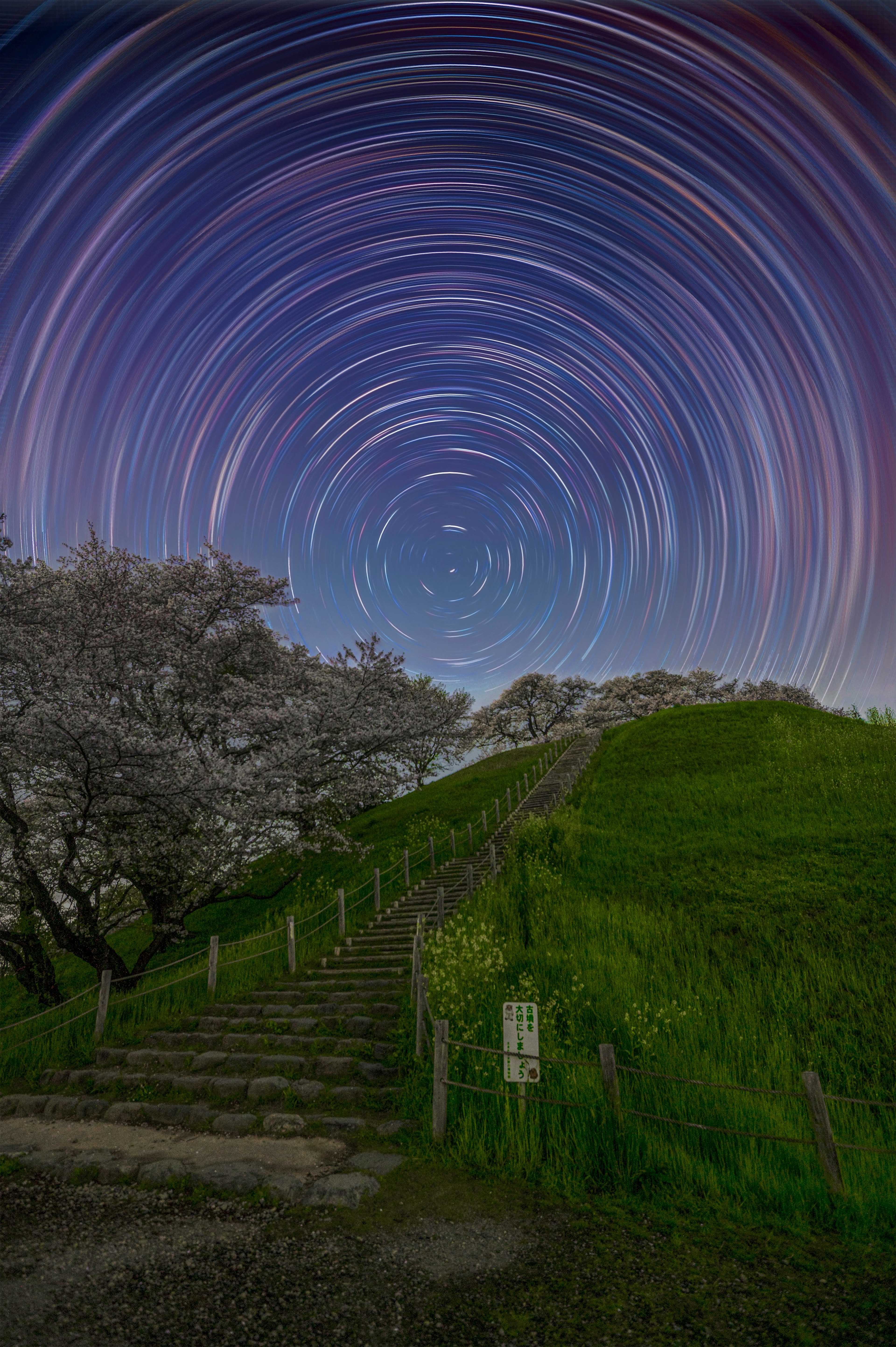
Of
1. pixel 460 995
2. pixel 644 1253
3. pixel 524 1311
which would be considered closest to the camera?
pixel 524 1311

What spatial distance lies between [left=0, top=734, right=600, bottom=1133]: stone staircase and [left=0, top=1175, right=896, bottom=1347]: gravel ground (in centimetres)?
259

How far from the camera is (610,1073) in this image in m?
7.68

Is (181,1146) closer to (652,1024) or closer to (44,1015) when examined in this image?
(652,1024)

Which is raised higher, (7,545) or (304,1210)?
(7,545)

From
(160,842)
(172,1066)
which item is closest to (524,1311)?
(172,1066)

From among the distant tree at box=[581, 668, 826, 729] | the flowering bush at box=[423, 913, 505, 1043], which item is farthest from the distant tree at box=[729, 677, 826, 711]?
the flowering bush at box=[423, 913, 505, 1043]

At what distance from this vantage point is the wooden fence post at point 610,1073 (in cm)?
758

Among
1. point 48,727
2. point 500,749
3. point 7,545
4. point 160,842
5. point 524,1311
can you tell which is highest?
point 500,749

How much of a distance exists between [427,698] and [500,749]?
127 feet

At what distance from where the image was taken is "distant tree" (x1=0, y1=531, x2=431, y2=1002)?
1354 centimetres

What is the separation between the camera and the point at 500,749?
7069 cm

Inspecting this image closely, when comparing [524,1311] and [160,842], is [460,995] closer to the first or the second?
[524,1311]

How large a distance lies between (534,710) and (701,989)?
58.1 meters

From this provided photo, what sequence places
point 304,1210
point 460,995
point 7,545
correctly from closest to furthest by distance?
point 304,1210 < point 460,995 < point 7,545
